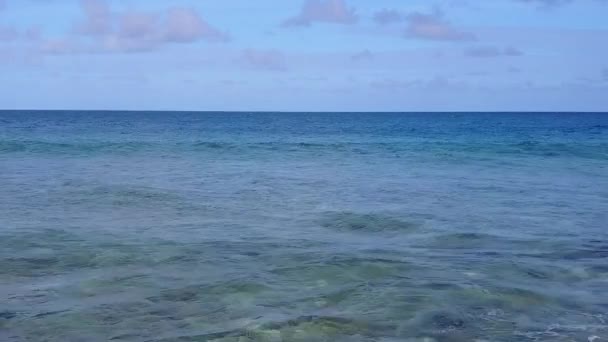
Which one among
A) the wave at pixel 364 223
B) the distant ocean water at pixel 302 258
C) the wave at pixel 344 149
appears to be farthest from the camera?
the wave at pixel 344 149

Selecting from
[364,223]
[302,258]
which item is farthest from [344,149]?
[302,258]

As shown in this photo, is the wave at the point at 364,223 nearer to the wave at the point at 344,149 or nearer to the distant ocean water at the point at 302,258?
the distant ocean water at the point at 302,258

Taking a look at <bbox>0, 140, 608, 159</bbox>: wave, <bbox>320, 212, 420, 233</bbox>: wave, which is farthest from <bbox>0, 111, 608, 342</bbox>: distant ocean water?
<bbox>0, 140, 608, 159</bbox>: wave

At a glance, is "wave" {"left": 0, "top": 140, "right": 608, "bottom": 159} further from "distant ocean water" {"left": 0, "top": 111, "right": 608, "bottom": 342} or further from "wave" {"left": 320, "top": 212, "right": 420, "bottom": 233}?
"wave" {"left": 320, "top": 212, "right": 420, "bottom": 233}

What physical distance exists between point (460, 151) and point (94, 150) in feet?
77.2

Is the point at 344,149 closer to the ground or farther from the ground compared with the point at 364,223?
farther from the ground

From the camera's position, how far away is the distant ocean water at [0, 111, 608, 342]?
8.45 m

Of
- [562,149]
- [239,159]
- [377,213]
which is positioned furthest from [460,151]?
[377,213]

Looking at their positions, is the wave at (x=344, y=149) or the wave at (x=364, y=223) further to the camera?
the wave at (x=344, y=149)

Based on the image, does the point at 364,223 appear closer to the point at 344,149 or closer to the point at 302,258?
the point at 302,258

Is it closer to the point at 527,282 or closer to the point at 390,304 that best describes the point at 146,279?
the point at 390,304

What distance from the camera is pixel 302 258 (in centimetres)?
1196

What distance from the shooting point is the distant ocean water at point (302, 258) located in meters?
8.45

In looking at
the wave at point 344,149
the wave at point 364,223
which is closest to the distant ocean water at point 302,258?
the wave at point 364,223
